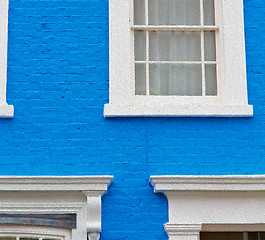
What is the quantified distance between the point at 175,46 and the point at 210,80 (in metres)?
0.63

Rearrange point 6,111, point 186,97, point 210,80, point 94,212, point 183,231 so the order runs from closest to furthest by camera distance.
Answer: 1. point 94,212
2. point 183,231
3. point 6,111
4. point 186,97
5. point 210,80

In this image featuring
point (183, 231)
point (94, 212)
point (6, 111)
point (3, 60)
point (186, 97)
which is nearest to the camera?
point (94, 212)

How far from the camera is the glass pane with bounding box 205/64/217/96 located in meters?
7.95

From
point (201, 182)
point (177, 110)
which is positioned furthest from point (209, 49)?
point (201, 182)

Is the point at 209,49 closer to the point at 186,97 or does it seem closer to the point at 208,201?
the point at 186,97

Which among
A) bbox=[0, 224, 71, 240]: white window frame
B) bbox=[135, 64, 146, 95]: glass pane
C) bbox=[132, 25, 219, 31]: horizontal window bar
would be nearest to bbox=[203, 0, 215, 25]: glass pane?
bbox=[132, 25, 219, 31]: horizontal window bar

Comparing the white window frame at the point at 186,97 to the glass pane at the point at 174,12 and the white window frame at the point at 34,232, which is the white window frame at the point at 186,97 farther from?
the white window frame at the point at 34,232

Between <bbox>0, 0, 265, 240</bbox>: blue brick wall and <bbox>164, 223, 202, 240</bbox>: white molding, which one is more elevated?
<bbox>0, 0, 265, 240</bbox>: blue brick wall

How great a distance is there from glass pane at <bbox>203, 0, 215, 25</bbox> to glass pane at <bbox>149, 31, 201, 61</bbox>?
208 mm

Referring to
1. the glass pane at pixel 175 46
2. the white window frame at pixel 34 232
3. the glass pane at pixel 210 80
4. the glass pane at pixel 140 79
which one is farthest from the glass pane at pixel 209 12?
the white window frame at pixel 34 232

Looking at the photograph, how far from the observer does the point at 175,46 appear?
8078mm

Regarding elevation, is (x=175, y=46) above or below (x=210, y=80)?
above

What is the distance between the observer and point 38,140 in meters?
7.53

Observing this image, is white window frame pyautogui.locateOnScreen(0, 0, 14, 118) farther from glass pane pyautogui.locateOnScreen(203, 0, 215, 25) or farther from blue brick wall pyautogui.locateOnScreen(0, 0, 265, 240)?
glass pane pyautogui.locateOnScreen(203, 0, 215, 25)
